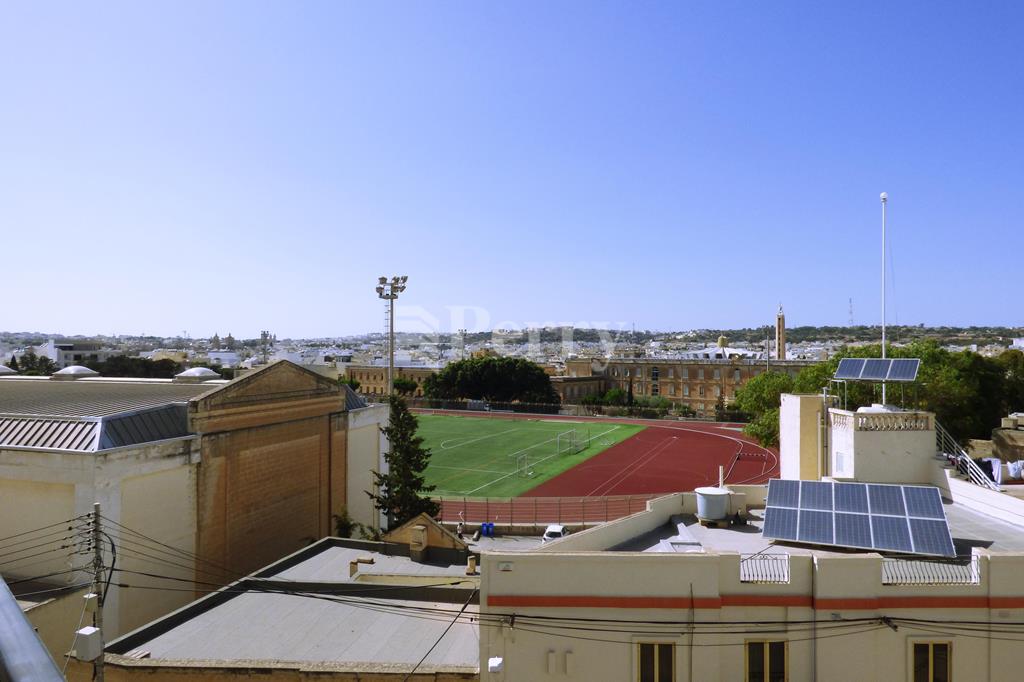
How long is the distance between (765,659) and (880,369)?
9.82 m

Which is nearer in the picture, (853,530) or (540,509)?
(853,530)

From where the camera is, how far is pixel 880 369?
1745 centimetres

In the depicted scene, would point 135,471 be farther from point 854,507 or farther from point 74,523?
point 854,507

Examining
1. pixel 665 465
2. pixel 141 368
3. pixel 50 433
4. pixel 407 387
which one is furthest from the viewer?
pixel 407 387

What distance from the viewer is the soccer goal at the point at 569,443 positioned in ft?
185

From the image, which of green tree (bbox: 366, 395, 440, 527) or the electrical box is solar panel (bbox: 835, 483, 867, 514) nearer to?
the electrical box

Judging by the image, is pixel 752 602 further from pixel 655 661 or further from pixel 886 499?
pixel 886 499

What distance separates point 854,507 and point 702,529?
9.97ft

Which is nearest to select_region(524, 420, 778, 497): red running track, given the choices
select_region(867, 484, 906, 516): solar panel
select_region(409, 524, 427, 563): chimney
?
select_region(409, 524, 427, 563): chimney

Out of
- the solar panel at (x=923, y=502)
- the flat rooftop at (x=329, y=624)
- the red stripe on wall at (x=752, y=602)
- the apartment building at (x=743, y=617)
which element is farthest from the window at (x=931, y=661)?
the flat rooftop at (x=329, y=624)

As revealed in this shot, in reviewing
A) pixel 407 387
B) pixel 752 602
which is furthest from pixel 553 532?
pixel 407 387

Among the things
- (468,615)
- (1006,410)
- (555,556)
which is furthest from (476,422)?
(555,556)

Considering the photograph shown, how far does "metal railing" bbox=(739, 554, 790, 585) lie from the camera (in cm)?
1068

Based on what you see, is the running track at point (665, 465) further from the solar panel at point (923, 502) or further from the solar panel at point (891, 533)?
the solar panel at point (891, 533)
